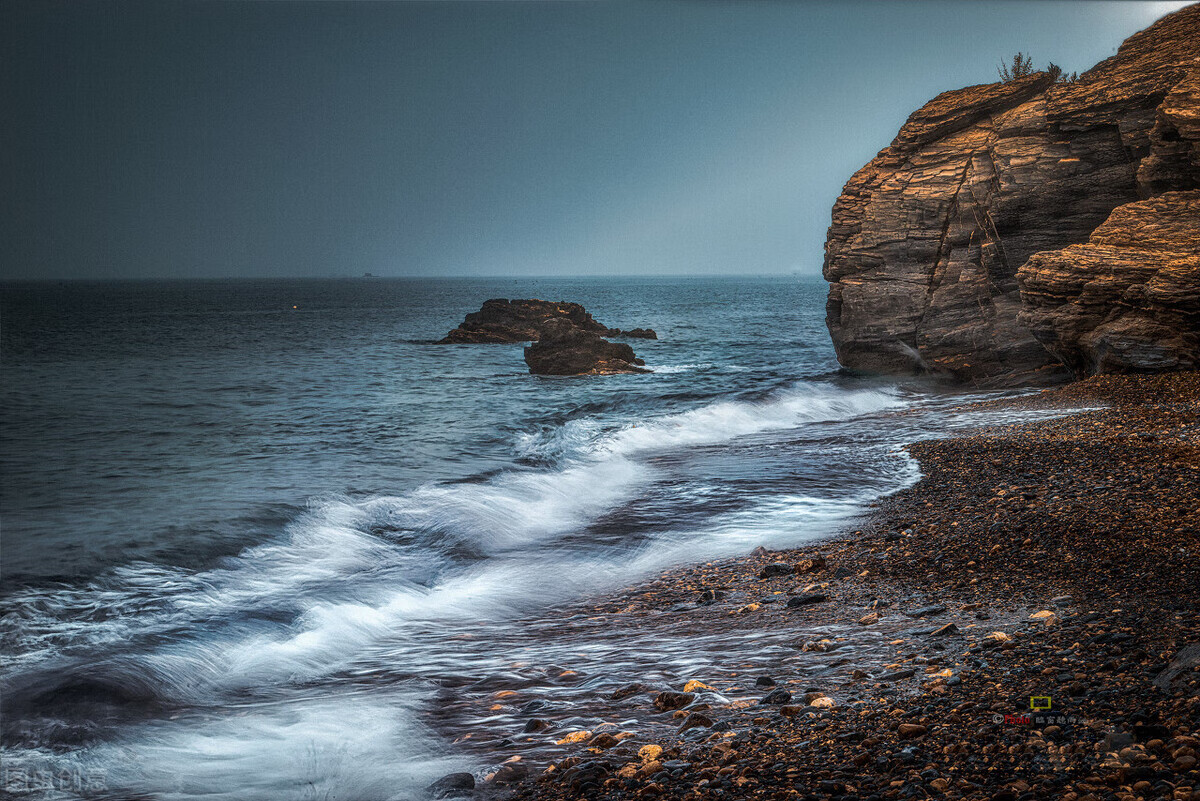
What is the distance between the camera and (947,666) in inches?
258

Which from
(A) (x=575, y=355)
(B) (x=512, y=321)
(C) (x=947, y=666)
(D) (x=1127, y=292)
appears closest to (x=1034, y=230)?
(D) (x=1127, y=292)

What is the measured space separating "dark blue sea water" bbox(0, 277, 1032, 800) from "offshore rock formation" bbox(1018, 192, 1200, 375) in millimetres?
4362

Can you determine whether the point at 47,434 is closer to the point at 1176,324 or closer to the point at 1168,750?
the point at 1168,750

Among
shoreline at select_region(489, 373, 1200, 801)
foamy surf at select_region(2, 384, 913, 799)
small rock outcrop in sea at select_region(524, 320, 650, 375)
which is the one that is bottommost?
foamy surf at select_region(2, 384, 913, 799)

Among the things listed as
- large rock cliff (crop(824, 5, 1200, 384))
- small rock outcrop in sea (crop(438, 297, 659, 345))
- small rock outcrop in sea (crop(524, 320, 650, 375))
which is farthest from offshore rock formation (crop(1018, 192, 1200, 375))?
small rock outcrop in sea (crop(438, 297, 659, 345))

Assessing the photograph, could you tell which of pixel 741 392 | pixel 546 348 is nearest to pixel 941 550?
pixel 741 392

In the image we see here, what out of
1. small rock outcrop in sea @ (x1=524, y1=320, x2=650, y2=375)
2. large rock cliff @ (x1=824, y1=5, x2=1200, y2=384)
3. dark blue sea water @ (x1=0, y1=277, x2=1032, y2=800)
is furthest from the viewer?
small rock outcrop in sea @ (x1=524, y1=320, x2=650, y2=375)

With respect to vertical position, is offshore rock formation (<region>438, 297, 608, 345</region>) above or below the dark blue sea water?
above

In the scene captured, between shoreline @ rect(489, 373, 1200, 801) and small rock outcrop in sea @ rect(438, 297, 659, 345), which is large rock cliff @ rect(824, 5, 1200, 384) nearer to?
shoreline @ rect(489, 373, 1200, 801)

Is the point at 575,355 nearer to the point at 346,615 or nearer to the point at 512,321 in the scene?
the point at 512,321

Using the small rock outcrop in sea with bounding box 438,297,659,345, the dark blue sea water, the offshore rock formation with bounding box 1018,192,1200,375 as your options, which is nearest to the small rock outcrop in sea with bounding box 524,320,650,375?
the dark blue sea water

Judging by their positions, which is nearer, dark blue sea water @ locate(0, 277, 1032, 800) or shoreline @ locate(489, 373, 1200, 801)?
shoreline @ locate(489, 373, 1200, 801)

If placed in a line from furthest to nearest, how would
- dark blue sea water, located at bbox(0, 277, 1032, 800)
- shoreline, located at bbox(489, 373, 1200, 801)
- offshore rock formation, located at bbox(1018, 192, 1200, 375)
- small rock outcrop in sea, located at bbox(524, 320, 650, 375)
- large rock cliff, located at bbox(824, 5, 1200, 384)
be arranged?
small rock outcrop in sea, located at bbox(524, 320, 650, 375)
large rock cliff, located at bbox(824, 5, 1200, 384)
offshore rock formation, located at bbox(1018, 192, 1200, 375)
dark blue sea water, located at bbox(0, 277, 1032, 800)
shoreline, located at bbox(489, 373, 1200, 801)

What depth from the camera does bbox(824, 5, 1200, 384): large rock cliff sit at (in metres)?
20.2
